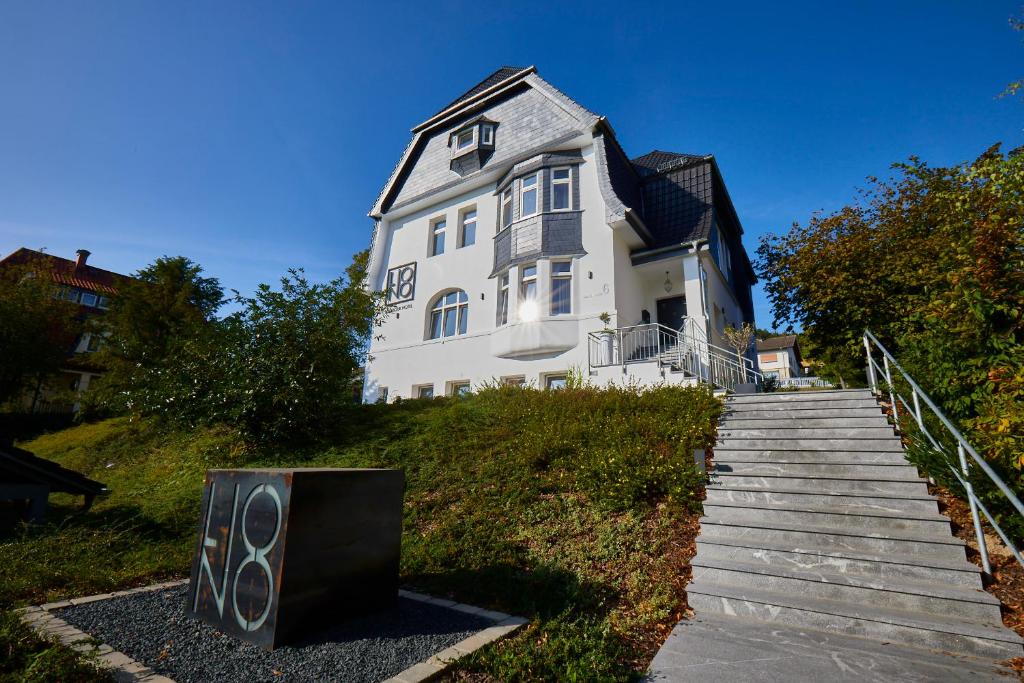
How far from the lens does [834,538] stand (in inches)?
185

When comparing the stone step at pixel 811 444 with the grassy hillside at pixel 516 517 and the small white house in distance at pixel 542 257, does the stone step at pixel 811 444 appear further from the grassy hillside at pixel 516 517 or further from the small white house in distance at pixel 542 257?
the small white house in distance at pixel 542 257

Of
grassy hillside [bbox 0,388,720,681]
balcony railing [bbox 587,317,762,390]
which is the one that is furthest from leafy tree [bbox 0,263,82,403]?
balcony railing [bbox 587,317,762,390]

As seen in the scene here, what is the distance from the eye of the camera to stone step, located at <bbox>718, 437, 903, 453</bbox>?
20.3 ft

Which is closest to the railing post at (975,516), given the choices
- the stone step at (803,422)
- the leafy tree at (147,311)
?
the stone step at (803,422)

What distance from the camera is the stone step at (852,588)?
3.64 meters

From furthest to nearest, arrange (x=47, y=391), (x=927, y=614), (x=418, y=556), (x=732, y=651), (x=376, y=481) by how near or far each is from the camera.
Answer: (x=47, y=391)
(x=418, y=556)
(x=376, y=481)
(x=927, y=614)
(x=732, y=651)

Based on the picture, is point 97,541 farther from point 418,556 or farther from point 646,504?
Answer: point 646,504

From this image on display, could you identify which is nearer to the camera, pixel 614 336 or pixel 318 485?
pixel 318 485

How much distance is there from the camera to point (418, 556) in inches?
208

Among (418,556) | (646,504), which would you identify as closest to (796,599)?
(646,504)

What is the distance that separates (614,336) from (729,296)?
8.00m

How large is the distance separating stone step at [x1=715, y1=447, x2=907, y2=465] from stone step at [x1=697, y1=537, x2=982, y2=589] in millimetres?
1828

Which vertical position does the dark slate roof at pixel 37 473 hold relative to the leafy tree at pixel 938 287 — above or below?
below

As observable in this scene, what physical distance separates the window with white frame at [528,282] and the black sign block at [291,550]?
1075cm
